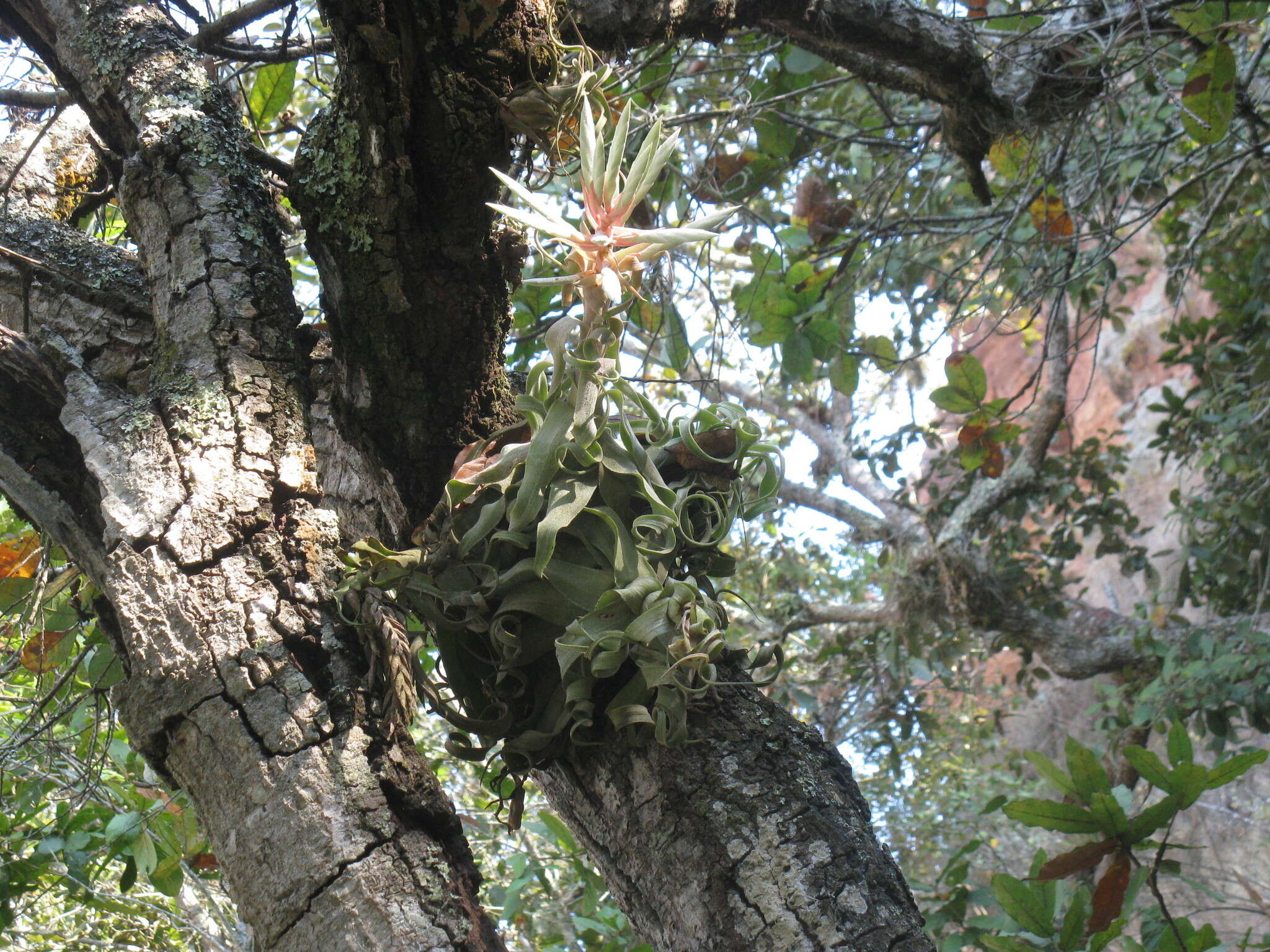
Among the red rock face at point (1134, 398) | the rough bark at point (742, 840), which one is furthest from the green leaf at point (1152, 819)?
the red rock face at point (1134, 398)

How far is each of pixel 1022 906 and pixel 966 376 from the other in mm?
1374

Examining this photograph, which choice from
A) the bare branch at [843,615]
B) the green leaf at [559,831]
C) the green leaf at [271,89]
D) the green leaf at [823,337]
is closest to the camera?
the green leaf at [271,89]

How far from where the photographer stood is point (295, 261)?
1951 millimetres

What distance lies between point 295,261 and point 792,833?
1.69 meters

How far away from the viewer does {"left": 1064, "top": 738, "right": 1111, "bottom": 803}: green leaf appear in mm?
1199

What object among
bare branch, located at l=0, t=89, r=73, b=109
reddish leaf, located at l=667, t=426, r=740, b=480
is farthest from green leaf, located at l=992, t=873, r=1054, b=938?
bare branch, located at l=0, t=89, r=73, b=109

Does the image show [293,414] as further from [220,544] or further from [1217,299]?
[1217,299]

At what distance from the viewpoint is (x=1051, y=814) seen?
3.78ft

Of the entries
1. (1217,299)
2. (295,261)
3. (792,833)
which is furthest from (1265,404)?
(295,261)

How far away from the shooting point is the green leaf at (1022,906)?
49.0 inches

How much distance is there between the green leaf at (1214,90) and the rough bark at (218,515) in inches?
63.5

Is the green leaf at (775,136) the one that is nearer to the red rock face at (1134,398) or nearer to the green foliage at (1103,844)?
the green foliage at (1103,844)

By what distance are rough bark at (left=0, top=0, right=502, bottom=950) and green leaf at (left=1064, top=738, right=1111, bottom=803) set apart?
0.88 meters

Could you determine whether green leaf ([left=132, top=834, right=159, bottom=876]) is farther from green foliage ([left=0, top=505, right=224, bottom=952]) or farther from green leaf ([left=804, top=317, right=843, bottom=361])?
green leaf ([left=804, top=317, right=843, bottom=361])
